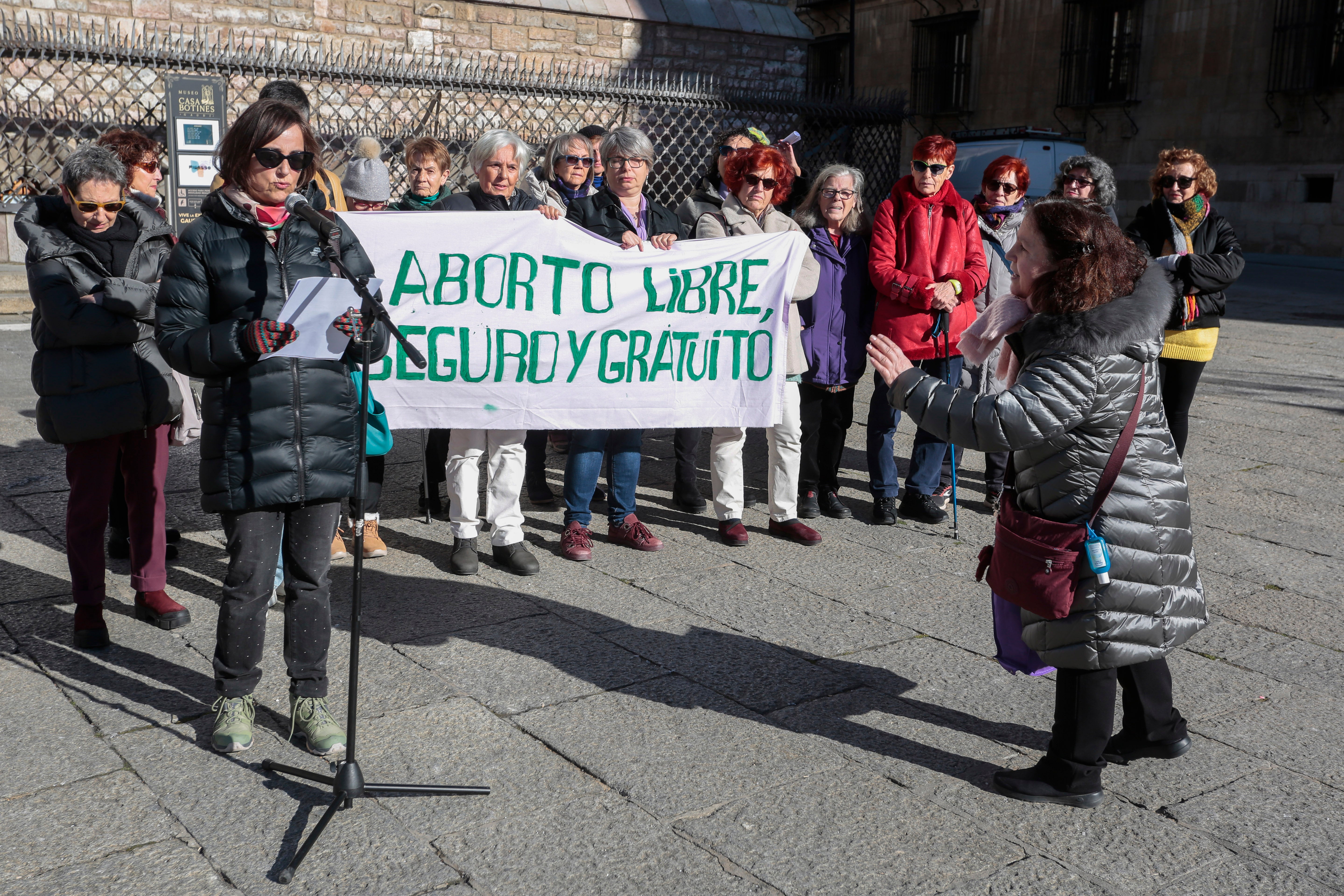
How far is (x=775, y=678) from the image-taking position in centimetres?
392

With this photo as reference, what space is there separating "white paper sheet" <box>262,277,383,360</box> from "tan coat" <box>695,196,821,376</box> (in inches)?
104

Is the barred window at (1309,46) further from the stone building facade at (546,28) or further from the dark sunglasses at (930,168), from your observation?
the dark sunglasses at (930,168)

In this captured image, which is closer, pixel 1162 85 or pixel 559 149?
pixel 559 149

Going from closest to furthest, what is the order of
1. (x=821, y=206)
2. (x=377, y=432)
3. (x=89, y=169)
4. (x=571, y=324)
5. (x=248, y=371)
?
(x=248, y=371) < (x=377, y=432) < (x=89, y=169) < (x=571, y=324) < (x=821, y=206)

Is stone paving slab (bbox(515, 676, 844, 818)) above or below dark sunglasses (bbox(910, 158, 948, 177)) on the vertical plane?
below

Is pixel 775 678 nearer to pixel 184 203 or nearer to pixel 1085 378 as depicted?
pixel 1085 378

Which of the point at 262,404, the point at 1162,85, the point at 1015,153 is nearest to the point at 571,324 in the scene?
the point at 262,404

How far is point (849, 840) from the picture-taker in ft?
9.57

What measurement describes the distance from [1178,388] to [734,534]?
2393mm

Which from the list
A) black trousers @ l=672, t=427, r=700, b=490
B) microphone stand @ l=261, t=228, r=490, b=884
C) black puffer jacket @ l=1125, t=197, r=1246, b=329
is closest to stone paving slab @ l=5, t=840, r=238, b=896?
microphone stand @ l=261, t=228, r=490, b=884

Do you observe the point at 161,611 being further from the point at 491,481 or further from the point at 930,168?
the point at 930,168

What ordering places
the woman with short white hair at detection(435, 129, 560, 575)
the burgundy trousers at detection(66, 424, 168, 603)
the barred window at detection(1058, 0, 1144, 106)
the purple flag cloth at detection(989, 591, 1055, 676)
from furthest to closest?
the barred window at detection(1058, 0, 1144, 106), the woman with short white hair at detection(435, 129, 560, 575), the burgundy trousers at detection(66, 424, 168, 603), the purple flag cloth at detection(989, 591, 1055, 676)

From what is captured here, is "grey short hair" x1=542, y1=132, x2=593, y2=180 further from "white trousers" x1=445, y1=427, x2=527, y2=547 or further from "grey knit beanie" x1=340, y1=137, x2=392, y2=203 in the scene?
"white trousers" x1=445, y1=427, x2=527, y2=547

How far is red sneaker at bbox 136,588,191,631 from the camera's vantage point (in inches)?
168
